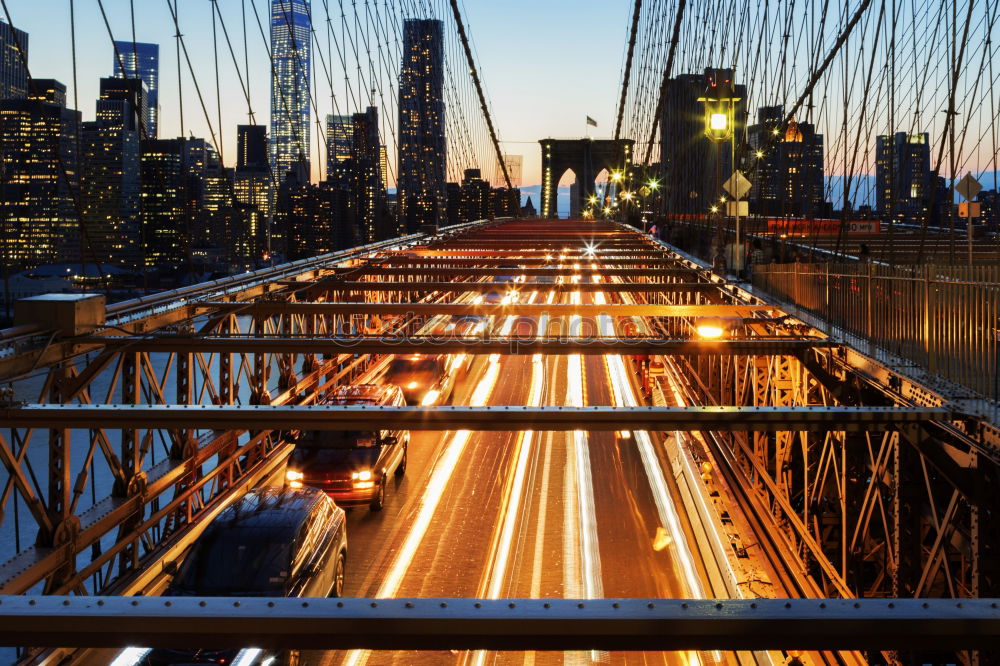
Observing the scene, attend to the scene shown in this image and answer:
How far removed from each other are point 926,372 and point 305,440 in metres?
10.3

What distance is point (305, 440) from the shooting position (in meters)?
14.3

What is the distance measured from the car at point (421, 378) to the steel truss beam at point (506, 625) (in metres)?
19.2

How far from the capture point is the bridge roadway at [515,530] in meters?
10.9

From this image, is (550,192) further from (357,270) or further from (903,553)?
(903,553)


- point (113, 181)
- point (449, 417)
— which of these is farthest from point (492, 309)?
point (113, 181)

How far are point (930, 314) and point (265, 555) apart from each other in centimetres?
667

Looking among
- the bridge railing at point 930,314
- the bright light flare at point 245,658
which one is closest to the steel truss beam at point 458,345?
the bridge railing at point 930,314

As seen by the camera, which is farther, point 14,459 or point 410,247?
point 410,247

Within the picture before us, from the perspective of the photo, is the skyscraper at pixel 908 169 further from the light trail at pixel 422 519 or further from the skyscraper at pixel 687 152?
the light trail at pixel 422 519

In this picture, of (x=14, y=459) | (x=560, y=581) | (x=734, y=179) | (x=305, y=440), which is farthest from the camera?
(x=734, y=179)

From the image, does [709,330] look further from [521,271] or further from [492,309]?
[521,271]

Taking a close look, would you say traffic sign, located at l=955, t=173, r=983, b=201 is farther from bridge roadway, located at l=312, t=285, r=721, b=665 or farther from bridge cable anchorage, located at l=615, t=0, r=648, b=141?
bridge cable anchorage, located at l=615, t=0, r=648, b=141

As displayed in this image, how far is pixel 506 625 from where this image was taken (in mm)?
2482

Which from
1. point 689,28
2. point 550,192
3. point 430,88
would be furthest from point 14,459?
point 550,192
